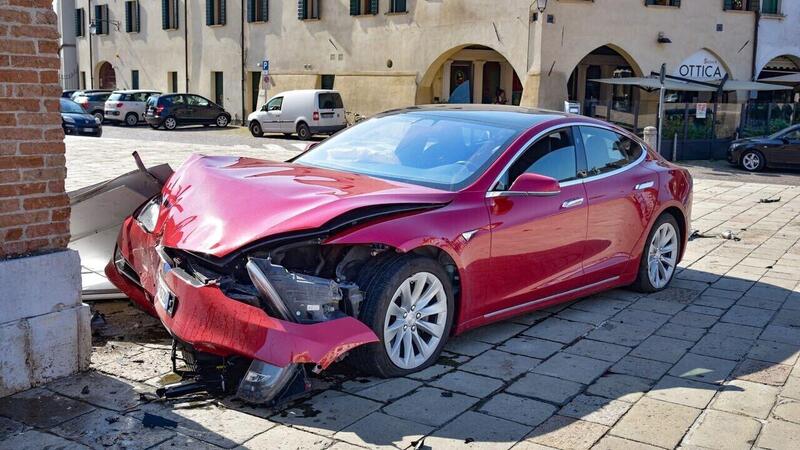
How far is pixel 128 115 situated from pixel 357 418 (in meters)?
35.0

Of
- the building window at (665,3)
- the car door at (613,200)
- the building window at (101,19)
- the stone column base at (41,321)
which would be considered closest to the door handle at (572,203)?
the car door at (613,200)

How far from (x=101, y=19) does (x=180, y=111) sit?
1407 cm

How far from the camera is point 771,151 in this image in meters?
21.9

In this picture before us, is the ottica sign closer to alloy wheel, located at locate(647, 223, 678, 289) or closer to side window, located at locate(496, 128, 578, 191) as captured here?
alloy wheel, located at locate(647, 223, 678, 289)

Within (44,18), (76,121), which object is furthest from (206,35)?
(44,18)

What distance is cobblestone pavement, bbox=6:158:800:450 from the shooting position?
4.21 meters

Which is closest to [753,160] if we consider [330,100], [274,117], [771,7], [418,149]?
[771,7]

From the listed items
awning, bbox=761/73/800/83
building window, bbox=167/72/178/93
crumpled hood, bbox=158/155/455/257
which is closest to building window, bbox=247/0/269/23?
building window, bbox=167/72/178/93

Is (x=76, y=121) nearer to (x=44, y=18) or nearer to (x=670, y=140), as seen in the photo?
(x=670, y=140)

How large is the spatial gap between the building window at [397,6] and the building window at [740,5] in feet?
35.9

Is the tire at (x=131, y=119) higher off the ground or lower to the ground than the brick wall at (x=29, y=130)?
lower

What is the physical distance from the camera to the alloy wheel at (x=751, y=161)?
72.4ft

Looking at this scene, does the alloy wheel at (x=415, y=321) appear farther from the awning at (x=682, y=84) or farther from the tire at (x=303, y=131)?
the tire at (x=303, y=131)

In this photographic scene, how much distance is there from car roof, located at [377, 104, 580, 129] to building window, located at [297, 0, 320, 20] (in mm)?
28545
